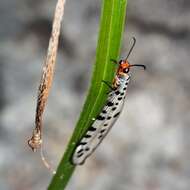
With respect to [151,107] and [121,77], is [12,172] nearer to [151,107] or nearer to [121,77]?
[151,107]

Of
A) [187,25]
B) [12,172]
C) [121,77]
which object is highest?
[121,77]

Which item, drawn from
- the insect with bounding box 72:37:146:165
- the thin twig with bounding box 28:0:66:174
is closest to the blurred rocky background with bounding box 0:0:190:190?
the insect with bounding box 72:37:146:165

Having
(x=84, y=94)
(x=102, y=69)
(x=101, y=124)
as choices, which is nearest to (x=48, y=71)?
(x=102, y=69)

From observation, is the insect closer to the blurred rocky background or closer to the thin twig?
the thin twig

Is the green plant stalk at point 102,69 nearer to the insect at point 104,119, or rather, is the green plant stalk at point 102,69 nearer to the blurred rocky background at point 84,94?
the insect at point 104,119

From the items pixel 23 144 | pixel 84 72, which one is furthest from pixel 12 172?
pixel 84 72

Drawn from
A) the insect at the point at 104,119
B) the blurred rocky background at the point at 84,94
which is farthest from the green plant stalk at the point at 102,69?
the blurred rocky background at the point at 84,94
